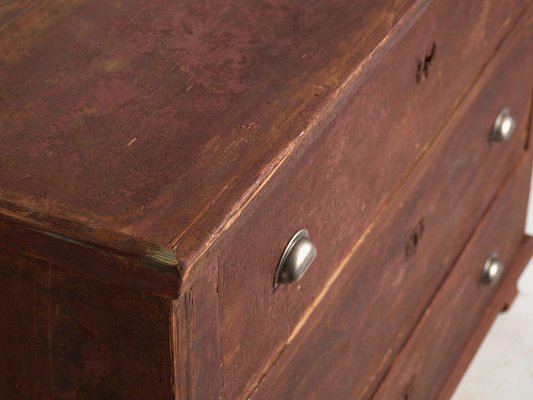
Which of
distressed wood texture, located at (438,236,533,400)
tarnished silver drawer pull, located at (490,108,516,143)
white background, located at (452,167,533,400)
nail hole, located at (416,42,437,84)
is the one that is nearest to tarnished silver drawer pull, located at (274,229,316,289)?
nail hole, located at (416,42,437,84)

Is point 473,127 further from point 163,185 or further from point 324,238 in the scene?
point 163,185

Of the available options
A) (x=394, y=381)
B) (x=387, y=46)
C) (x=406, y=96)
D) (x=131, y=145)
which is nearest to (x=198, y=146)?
(x=131, y=145)

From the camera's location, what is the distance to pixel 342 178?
4.16ft

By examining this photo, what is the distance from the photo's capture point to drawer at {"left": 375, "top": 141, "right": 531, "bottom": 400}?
1764 mm

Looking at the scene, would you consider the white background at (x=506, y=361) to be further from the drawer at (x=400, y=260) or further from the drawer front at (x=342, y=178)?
the drawer front at (x=342, y=178)

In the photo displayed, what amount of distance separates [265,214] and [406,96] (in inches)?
15.2

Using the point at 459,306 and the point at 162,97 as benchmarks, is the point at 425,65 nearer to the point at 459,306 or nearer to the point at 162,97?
the point at 162,97

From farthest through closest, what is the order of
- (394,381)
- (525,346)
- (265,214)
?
(525,346) → (394,381) → (265,214)

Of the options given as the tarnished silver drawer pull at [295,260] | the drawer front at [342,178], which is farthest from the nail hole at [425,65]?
the tarnished silver drawer pull at [295,260]

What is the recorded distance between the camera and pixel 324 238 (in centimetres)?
126

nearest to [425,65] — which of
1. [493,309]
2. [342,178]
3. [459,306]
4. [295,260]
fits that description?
[342,178]

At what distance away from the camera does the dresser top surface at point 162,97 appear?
978 mm

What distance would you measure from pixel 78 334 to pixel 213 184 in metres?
0.20

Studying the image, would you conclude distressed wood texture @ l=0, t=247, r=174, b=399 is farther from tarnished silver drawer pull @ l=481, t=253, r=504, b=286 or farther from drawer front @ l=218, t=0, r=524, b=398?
tarnished silver drawer pull @ l=481, t=253, r=504, b=286
